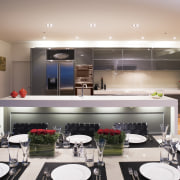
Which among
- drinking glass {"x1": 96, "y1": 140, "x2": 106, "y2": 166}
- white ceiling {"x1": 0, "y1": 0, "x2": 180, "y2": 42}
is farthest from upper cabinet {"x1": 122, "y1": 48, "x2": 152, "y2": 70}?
drinking glass {"x1": 96, "y1": 140, "x2": 106, "y2": 166}

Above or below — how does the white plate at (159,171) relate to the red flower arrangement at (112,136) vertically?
below

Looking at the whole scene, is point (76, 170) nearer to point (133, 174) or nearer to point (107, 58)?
point (133, 174)

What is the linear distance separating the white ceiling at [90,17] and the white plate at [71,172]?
251 cm

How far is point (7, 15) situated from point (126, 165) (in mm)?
3542

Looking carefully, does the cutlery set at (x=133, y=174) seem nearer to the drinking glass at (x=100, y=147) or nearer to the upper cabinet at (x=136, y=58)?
the drinking glass at (x=100, y=147)

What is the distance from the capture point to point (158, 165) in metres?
1.35

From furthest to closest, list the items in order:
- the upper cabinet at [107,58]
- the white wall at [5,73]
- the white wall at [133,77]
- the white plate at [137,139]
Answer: the white wall at [133,77]
the white wall at [5,73]
the upper cabinet at [107,58]
the white plate at [137,139]

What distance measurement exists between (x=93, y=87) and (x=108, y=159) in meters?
4.86

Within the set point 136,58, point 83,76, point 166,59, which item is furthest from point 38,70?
point 166,59

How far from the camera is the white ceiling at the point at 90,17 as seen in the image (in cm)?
321

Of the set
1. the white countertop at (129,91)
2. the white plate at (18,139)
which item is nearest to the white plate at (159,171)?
the white plate at (18,139)

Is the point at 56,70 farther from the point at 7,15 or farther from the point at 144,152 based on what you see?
the point at 144,152

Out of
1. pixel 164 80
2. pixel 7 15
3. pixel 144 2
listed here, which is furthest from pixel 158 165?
pixel 164 80

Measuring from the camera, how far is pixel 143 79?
6828 millimetres
